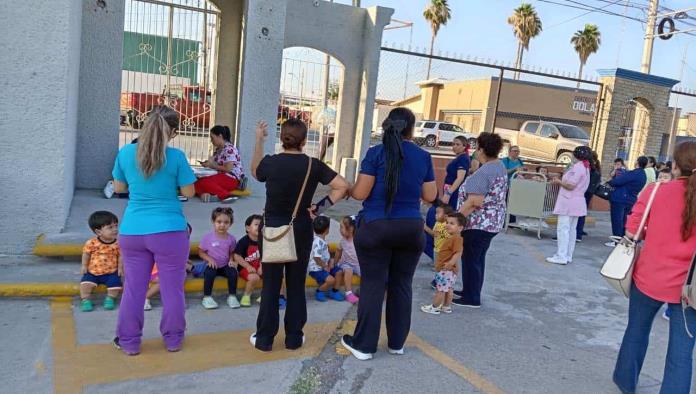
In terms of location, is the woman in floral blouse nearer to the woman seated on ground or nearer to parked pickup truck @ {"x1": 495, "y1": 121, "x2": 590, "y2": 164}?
the woman seated on ground

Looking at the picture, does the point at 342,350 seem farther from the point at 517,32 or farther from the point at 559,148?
the point at 517,32

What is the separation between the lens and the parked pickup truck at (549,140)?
69.3 feet

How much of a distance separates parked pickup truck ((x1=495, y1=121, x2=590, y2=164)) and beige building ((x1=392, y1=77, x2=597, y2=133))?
5672 millimetres

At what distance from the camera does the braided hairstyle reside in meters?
3.92

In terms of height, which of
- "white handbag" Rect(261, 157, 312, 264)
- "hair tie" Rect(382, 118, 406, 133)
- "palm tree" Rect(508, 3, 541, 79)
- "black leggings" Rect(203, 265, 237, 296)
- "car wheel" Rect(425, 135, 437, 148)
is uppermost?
"palm tree" Rect(508, 3, 541, 79)

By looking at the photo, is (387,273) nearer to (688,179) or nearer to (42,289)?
(688,179)

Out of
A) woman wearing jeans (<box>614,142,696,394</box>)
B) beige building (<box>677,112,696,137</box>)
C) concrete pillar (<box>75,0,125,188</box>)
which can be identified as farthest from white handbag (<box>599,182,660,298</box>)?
beige building (<box>677,112,696,137</box>)

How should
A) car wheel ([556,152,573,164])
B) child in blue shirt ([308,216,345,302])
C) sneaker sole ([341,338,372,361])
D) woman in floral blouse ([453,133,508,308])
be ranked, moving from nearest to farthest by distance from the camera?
1. sneaker sole ([341,338,372,361])
2. woman in floral blouse ([453,133,508,308])
3. child in blue shirt ([308,216,345,302])
4. car wheel ([556,152,573,164])

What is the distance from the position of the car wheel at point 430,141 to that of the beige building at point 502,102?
2914 millimetres

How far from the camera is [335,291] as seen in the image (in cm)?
572

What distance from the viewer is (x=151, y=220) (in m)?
3.79

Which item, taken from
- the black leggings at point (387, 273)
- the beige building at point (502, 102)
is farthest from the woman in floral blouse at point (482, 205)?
the beige building at point (502, 102)

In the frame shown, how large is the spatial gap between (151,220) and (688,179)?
345cm

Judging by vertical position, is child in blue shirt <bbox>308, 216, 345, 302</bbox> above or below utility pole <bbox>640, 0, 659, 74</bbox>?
below
